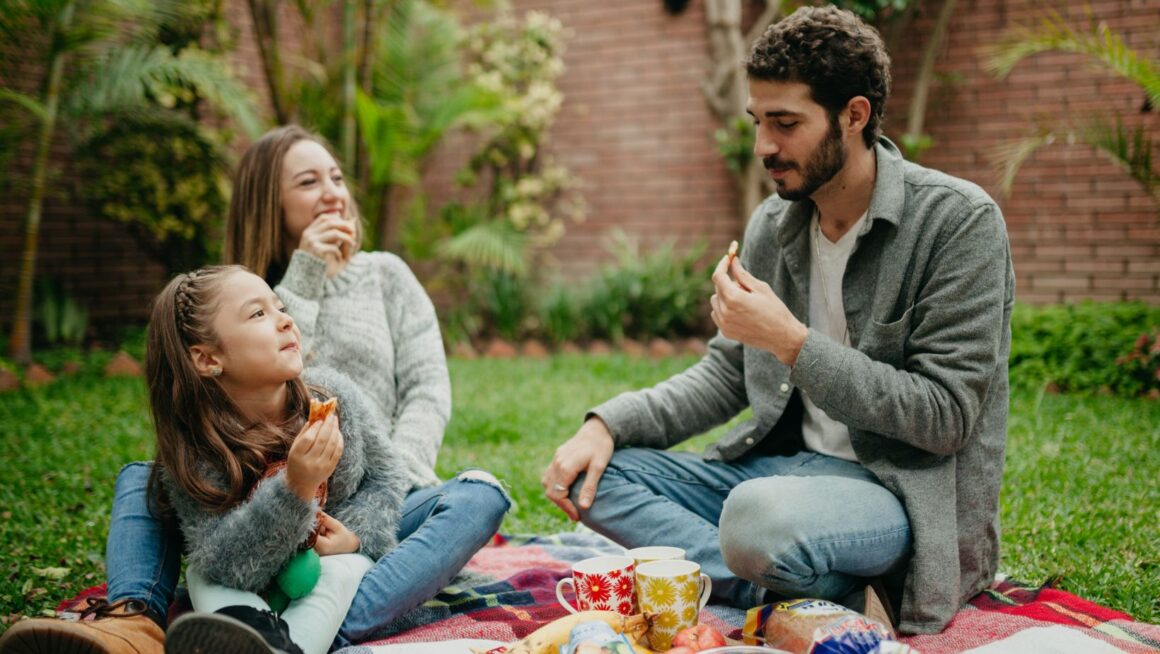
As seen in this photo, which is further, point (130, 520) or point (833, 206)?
point (833, 206)

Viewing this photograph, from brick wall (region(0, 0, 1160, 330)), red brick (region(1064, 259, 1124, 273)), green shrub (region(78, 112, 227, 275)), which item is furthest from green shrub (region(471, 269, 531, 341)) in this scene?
red brick (region(1064, 259, 1124, 273))

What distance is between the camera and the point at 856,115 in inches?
89.5

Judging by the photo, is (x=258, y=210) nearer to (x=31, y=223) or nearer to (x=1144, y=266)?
(x=31, y=223)

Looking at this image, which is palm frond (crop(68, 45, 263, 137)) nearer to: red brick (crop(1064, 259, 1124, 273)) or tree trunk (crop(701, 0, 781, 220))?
tree trunk (crop(701, 0, 781, 220))

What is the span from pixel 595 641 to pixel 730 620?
73 centimetres

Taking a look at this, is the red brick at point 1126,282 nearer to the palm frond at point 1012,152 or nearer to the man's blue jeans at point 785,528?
the palm frond at point 1012,152

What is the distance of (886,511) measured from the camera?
6.79ft

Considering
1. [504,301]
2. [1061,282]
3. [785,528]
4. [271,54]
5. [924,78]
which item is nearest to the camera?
[785,528]

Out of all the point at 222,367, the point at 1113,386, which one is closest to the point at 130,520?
the point at 222,367

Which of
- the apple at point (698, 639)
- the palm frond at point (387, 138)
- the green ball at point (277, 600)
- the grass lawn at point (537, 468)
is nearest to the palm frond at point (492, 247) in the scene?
the palm frond at point (387, 138)

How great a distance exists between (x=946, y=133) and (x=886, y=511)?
5.26m

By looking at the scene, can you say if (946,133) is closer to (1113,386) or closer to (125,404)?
(1113,386)

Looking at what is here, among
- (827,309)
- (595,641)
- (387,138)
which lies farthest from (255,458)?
(387,138)

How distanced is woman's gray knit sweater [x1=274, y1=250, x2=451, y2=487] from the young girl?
0.28 meters
